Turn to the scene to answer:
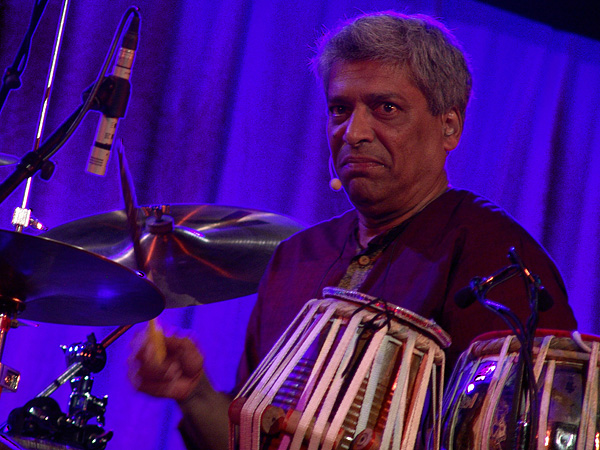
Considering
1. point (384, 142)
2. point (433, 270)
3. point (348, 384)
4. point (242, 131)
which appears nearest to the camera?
point (348, 384)

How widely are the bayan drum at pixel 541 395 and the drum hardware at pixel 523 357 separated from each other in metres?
0.01

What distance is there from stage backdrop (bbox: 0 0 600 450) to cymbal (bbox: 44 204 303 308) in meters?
0.78

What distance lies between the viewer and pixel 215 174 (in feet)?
10.4

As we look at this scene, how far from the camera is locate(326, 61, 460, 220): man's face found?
1.81 m

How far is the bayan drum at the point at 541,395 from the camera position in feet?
3.13

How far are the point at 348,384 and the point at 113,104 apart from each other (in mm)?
883

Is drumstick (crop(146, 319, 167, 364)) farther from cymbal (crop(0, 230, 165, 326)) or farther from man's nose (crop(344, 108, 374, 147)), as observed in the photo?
man's nose (crop(344, 108, 374, 147))

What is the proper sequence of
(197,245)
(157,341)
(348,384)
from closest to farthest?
(348,384)
(157,341)
(197,245)

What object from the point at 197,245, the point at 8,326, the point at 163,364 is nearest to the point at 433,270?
the point at 163,364

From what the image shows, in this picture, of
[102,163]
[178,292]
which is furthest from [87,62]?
[102,163]

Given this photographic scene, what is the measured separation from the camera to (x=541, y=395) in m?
0.99

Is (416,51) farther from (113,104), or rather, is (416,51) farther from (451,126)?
(113,104)

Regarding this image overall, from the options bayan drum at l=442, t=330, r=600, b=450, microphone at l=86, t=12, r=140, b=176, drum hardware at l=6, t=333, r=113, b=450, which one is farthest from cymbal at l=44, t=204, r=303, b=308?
bayan drum at l=442, t=330, r=600, b=450

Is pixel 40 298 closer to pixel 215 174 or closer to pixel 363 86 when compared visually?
pixel 363 86
